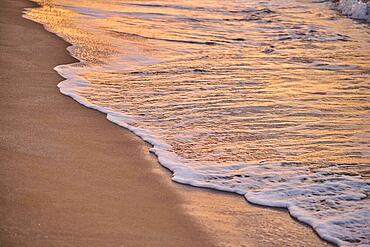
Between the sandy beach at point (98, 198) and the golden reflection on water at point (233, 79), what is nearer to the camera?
the sandy beach at point (98, 198)

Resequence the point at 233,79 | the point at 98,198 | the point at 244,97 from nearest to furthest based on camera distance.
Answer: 1. the point at 98,198
2. the point at 244,97
3. the point at 233,79

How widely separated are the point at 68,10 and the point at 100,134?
733 centimetres

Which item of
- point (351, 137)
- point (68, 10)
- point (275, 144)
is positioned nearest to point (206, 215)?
point (275, 144)

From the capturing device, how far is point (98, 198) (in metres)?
4.08

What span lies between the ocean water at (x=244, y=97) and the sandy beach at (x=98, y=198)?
193 millimetres

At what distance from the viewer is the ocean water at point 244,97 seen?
14.9 ft

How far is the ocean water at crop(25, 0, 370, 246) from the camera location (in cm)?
454

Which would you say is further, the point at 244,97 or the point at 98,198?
the point at 244,97

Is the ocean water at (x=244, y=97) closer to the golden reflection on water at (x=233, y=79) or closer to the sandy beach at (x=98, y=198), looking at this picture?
the golden reflection on water at (x=233, y=79)

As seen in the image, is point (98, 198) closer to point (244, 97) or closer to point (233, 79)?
point (244, 97)

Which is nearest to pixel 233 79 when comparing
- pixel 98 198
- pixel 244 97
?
pixel 244 97

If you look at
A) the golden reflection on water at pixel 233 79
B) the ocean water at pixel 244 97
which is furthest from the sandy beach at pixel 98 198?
the golden reflection on water at pixel 233 79

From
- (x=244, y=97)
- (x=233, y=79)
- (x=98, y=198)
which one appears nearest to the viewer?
(x=98, y=198)

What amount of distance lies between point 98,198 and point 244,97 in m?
2.91
